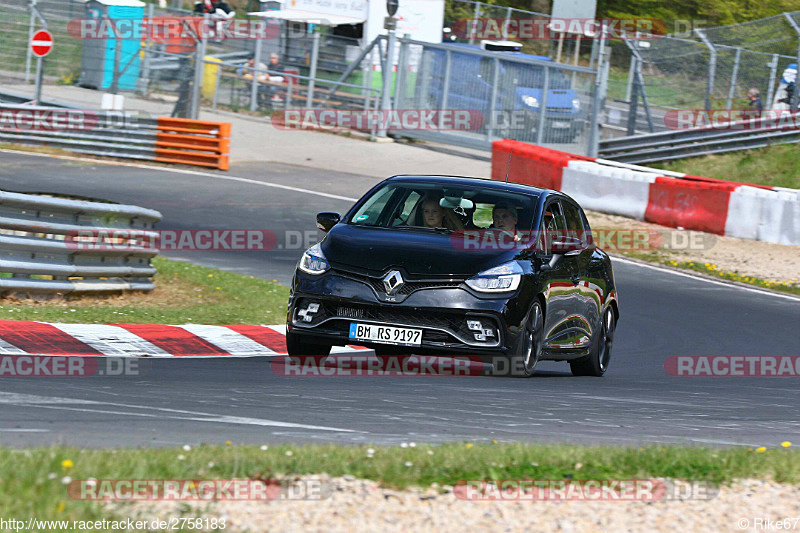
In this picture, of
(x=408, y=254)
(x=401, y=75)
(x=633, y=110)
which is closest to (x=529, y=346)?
(x=408, y=254)

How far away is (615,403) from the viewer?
28.3 ft

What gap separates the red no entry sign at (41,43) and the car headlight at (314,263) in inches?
796

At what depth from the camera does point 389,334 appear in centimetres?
864

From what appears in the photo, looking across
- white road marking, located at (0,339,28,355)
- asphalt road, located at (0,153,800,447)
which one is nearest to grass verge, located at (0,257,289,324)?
white road marking, located at (0,339,28,355)

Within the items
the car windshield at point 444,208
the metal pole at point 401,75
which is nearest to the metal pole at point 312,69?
the metal pole at point 401,75

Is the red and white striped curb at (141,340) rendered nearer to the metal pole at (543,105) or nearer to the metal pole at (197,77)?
the metal pole at (197,77)

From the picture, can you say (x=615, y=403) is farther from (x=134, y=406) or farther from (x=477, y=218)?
(x=134, y=406)

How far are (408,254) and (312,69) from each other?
22.9 m

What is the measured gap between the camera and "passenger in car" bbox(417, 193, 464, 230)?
31.4ft

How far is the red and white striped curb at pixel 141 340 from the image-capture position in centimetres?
941

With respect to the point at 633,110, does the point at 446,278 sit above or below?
below

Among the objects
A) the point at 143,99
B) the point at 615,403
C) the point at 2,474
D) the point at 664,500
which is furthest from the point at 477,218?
the point at 143,99

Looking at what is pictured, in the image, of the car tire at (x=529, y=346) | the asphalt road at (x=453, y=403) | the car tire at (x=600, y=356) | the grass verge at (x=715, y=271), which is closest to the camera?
the asphalt road at (x=453, y=403)

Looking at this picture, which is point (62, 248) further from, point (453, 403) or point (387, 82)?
point (387, 82)
